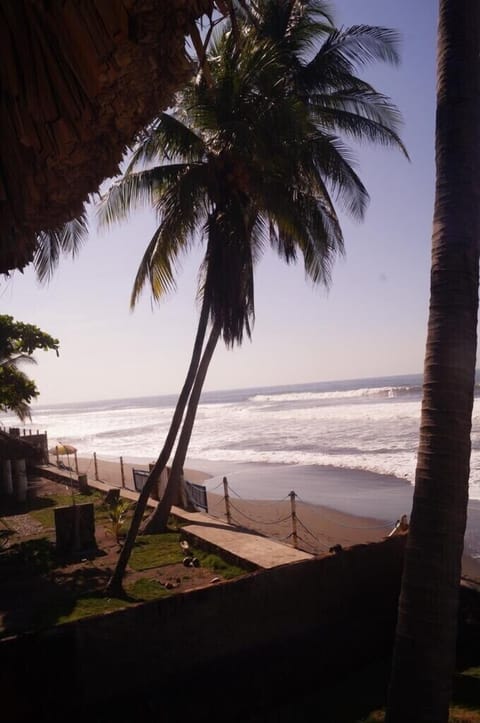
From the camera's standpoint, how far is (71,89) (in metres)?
3.33

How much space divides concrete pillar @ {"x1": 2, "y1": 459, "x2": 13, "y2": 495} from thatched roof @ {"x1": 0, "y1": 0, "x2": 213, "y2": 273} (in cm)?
1176

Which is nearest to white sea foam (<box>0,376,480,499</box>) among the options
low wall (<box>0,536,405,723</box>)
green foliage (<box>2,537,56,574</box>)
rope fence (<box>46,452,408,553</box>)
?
rope fence (<box>46,452,408,553</box>)

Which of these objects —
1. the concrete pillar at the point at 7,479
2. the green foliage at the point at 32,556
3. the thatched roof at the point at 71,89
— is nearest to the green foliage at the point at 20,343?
the concrete pillar at the point at 7,479

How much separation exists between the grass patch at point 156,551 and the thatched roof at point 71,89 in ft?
19.3

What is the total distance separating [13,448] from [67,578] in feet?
37.7

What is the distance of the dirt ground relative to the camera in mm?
7219

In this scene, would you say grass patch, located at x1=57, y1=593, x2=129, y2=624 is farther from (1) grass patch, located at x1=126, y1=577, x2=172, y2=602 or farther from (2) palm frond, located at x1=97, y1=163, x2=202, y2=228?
(2) palm frond, located at x1=97, y1=163, x2=202, y2=228

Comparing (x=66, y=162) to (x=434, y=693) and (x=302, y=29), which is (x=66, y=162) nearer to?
(x=434, y=693)

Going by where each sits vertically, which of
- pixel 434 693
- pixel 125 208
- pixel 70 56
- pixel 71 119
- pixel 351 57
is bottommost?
pixel 434 693

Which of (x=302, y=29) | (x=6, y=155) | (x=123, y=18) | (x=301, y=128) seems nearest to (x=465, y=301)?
(x=123, y=18)

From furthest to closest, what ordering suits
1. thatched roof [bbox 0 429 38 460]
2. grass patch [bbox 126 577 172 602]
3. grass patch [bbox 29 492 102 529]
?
thatched roof [bbox 0 429 38 460] < grass patch [bbox 29 492 102 529] < grass patch [bbox 126 577 172 602]

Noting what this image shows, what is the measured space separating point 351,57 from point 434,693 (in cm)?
1049

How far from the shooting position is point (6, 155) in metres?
3.42

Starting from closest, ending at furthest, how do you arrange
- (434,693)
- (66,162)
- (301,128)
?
(434,693) → (66,162) → (301,128)
